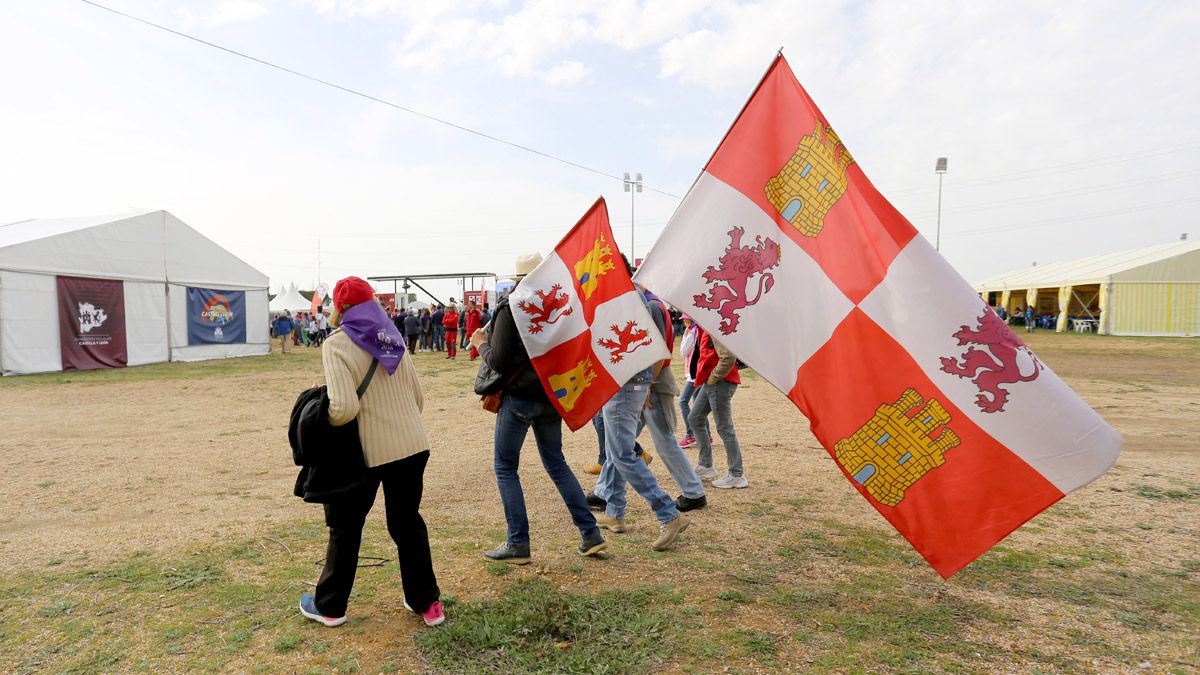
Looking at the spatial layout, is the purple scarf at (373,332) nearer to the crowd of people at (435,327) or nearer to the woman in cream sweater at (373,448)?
the woman in cream sweater at (373,448)

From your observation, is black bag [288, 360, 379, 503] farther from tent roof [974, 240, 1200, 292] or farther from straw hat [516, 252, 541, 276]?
tent roof [974, 240, 1200, 292]

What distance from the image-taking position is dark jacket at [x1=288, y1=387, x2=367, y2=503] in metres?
2.95

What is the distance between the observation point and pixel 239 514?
201 inches

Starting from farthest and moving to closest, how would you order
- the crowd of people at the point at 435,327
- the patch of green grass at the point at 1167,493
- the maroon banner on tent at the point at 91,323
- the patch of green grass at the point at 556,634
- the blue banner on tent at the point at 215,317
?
the crowd of people at the point at 435,327
the blue banner on tent at the point at 215,317
the maroon banner on tent at the point at 91,323
the patch of green grass at the point at 1167,493
the patch of green grass at the point at 556,634

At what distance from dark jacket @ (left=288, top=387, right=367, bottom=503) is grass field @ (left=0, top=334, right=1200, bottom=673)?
76cm

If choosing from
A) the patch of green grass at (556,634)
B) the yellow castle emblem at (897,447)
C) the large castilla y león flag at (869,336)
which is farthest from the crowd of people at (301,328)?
the yellow castle emblem at (897,447)

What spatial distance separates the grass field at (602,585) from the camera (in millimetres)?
2922

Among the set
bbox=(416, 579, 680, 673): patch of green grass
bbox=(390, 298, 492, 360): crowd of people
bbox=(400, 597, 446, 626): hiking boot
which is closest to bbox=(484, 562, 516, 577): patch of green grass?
bbox=(416, 579, 680, 673): patch of green grass

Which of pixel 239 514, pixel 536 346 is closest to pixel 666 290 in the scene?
pixel 536 346

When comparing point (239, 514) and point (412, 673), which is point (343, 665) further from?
point (239, 514)

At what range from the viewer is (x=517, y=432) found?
3922 mm

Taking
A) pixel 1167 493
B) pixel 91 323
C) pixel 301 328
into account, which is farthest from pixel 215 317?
pixel 1167 493

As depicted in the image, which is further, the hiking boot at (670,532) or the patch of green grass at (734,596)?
the hiking boot at (670,532)

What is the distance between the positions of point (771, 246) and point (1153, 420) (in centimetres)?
924
